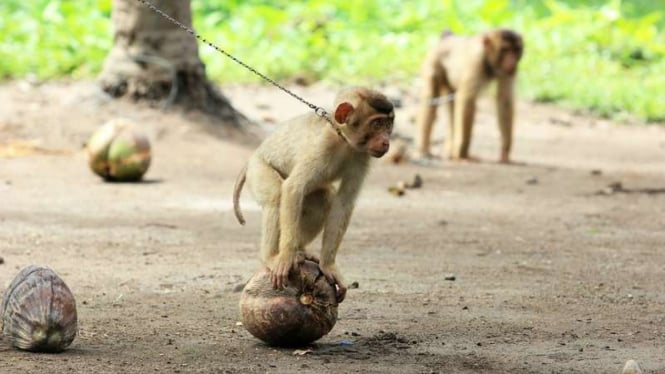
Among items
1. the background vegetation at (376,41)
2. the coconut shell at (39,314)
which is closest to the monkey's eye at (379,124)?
the coconut shell at (39,314)

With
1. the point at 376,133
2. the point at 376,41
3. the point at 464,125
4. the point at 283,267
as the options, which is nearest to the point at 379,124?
the point at 376,133

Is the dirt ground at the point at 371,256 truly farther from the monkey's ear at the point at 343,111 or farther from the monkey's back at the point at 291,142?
the monkey's ear at the point at 343,111

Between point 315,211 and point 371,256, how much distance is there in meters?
2.06

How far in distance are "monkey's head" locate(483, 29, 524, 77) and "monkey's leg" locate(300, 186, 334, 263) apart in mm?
8947

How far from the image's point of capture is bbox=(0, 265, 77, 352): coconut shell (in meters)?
5.76

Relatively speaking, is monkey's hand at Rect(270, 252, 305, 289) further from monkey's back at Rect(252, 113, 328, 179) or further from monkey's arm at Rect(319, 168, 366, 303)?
monkey's back at Rect(252, 113, 328, 179)

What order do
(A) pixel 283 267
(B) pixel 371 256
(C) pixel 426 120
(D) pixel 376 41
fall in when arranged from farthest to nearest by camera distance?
(D) pixel 376 41, (C) pixel 426 120, (B) pixel 371 256, (A) pixel 283 267

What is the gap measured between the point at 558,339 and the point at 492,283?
5.17 ft

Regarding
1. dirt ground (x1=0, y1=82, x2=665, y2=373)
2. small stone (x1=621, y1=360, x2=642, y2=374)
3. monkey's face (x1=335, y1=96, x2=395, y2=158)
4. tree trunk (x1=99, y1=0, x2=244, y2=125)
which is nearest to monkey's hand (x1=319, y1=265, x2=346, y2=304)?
dirt ground (x1=0, y1=82, x2=665, y2=373)

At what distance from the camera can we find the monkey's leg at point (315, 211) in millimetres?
6984

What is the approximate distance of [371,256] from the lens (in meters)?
9.01

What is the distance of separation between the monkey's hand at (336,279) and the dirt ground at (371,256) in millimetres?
225

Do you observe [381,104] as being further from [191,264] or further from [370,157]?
[191,264]

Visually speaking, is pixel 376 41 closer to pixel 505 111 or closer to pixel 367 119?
pixel 505 111
